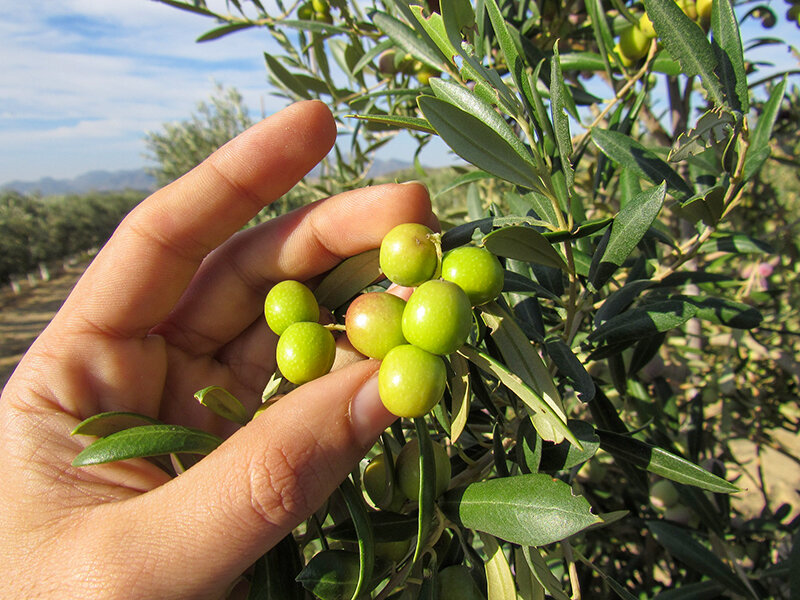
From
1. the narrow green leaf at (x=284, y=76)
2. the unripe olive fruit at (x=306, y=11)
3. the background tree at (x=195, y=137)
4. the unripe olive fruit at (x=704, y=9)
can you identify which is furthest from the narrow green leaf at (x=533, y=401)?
the background tree at (x=195, y=137)

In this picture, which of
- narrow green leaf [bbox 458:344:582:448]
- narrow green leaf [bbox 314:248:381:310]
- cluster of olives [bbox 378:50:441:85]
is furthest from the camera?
cluster of olives [bbox 378:50:441:85]

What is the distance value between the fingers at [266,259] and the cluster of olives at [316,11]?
0.80m

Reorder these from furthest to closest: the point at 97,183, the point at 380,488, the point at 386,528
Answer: the point at 97,183
the point at 380,488
the point at 386,528

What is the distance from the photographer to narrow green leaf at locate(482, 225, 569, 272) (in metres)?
0.75

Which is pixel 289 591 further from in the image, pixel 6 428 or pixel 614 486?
pixel 614 486

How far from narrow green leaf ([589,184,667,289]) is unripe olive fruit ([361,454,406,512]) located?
1.95ft

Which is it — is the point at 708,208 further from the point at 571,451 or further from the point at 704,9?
the point at 704,9

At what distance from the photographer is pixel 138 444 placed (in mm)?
752

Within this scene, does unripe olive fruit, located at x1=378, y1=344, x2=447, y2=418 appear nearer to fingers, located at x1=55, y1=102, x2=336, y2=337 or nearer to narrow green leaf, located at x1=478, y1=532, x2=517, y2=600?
narrow green leaf, located at x1=478, y1=532, x2=517, y2=600

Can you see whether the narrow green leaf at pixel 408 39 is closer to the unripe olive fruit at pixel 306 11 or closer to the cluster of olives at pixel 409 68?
the cluster of olives at pixel 409 68

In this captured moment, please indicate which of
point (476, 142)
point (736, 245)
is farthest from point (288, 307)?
point (736, 245)

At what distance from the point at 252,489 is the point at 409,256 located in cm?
49

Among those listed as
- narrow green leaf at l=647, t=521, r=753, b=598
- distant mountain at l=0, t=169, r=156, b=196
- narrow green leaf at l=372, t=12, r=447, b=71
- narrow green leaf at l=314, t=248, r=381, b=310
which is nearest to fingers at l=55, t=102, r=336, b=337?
narrow green leaf at l=372, t=12, r=447, b=71

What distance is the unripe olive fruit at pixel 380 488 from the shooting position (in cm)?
101
